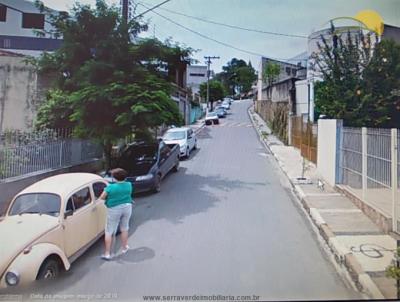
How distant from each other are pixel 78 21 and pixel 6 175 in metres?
4.00

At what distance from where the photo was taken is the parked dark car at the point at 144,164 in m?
8.83

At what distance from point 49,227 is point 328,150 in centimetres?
828

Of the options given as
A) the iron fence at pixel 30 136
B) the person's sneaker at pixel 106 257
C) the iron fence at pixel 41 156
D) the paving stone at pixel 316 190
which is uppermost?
the iron fence at pixel 30 136

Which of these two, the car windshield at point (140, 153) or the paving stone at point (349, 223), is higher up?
the car windshield at point (140, 153)

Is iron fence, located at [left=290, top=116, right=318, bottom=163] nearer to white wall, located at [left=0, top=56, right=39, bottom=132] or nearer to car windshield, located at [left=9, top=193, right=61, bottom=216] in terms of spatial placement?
white wall, located at [left=0, top=56, right=39, bottom=132]

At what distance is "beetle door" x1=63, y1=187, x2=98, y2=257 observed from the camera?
492 cm

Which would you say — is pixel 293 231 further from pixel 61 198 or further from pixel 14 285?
pixel 14 285

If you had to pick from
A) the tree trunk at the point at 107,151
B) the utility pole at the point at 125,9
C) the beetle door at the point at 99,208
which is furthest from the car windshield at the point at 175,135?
the beetle door at the point at 99,208

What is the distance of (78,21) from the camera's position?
28.2 feet

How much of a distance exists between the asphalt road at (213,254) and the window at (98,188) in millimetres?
774

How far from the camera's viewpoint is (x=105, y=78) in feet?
27.3

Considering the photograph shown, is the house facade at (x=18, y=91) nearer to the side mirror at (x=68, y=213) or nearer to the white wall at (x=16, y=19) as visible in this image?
the white wall at (x=16, y=19)

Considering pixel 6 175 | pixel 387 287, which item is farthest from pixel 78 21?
pixel 387 287

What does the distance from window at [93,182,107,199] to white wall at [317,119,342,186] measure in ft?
21.0
